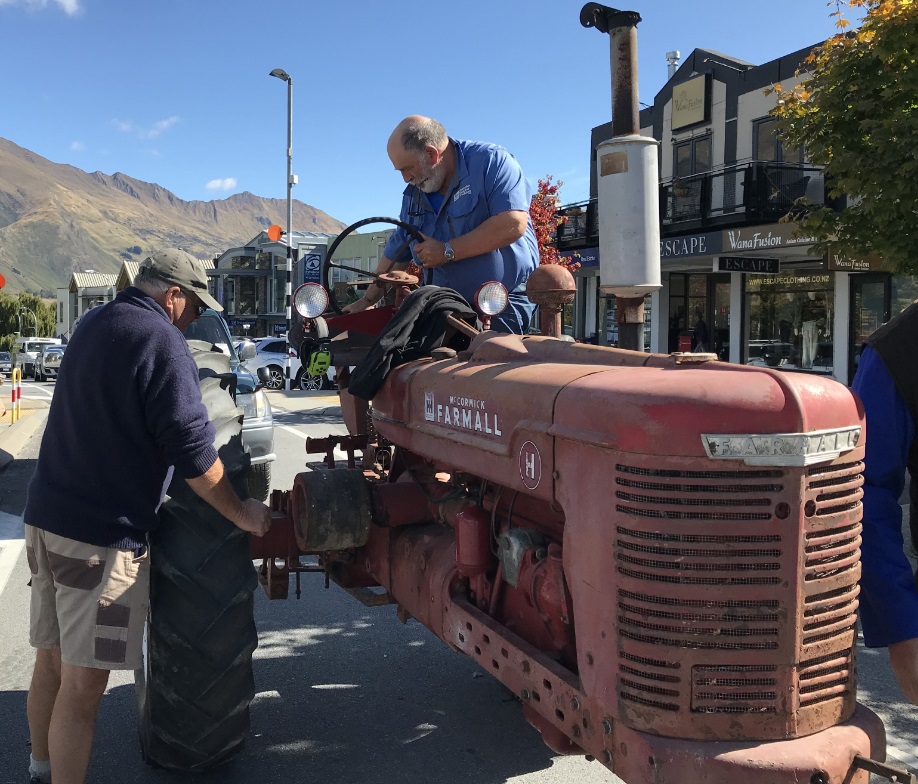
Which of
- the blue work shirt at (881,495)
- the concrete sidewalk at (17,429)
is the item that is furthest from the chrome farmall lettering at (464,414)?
the concrete sidewalk at (17,429)

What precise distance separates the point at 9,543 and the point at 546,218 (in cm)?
1503

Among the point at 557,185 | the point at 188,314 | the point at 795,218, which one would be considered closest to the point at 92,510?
the point at 188,314

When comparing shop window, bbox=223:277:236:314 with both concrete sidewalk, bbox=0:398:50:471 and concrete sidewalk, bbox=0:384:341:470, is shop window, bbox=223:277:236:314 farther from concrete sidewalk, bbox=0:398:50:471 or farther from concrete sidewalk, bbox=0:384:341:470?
concrete sidewalk, bbox=0:398:50:471

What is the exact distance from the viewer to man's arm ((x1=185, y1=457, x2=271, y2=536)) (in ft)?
9.23

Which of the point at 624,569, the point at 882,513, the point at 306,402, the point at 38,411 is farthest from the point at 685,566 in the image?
the point at 306,402

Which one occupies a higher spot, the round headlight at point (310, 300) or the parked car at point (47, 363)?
the round headlight at point (310, 300)

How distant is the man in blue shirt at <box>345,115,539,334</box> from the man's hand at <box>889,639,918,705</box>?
224 centimetres

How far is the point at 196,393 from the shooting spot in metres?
2.81

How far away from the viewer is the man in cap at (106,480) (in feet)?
8.94

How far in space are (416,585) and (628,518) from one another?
54.9 inches

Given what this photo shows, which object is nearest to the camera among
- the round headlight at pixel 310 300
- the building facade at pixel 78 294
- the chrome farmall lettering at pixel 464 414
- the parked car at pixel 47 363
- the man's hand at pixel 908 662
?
the man's hand at pixel 908 662

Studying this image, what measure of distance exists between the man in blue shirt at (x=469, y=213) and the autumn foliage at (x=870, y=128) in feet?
16.8

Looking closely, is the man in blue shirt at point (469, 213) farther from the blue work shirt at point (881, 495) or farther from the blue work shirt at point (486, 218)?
the blue work shirt at point (881, 495)

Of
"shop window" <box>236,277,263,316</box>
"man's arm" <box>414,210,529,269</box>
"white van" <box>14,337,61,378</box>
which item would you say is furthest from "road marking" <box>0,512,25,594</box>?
"shop window" <box>236,277,263,316</box>
